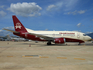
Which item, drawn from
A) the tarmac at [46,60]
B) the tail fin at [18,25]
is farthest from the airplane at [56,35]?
the tarmac at [46,60]

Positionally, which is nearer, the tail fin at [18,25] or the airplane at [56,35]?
the airplane at [56,35]

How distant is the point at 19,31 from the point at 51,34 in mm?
11142

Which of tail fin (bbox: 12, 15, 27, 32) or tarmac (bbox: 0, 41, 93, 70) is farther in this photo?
tail fin (bbox: 12, 15, 27, 32)

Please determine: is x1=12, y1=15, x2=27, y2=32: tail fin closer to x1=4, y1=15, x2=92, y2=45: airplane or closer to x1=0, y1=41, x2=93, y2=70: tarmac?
x1=4, y1=15, x2=92, y2=45: airplane

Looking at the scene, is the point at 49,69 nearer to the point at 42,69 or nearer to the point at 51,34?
the point at 42,69

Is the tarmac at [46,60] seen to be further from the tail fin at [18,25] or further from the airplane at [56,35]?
the tail fin at [18,25]

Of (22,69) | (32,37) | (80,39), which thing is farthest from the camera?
(32,37)

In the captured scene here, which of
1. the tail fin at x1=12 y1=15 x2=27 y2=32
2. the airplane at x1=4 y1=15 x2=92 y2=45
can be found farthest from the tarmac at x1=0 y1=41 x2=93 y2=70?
the tail fin at x1=12 y1=15 x2=27 y2=32

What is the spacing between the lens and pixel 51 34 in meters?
25.5

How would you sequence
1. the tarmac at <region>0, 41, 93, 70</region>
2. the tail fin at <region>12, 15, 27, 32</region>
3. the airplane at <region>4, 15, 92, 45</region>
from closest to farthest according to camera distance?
the tarmac at <region>0, 41, 93, 70</region>
the airplane at <region>4, 15, 92, 45</region>
the tail fin at <region>12, 15, 27, 32</region>

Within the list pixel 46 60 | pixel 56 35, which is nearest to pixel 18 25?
pixel 56 35

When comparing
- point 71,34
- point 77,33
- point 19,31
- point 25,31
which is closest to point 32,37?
point 25,31

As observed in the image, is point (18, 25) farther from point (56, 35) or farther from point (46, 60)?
point (46, 60)

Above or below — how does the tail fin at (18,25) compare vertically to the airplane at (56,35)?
above
